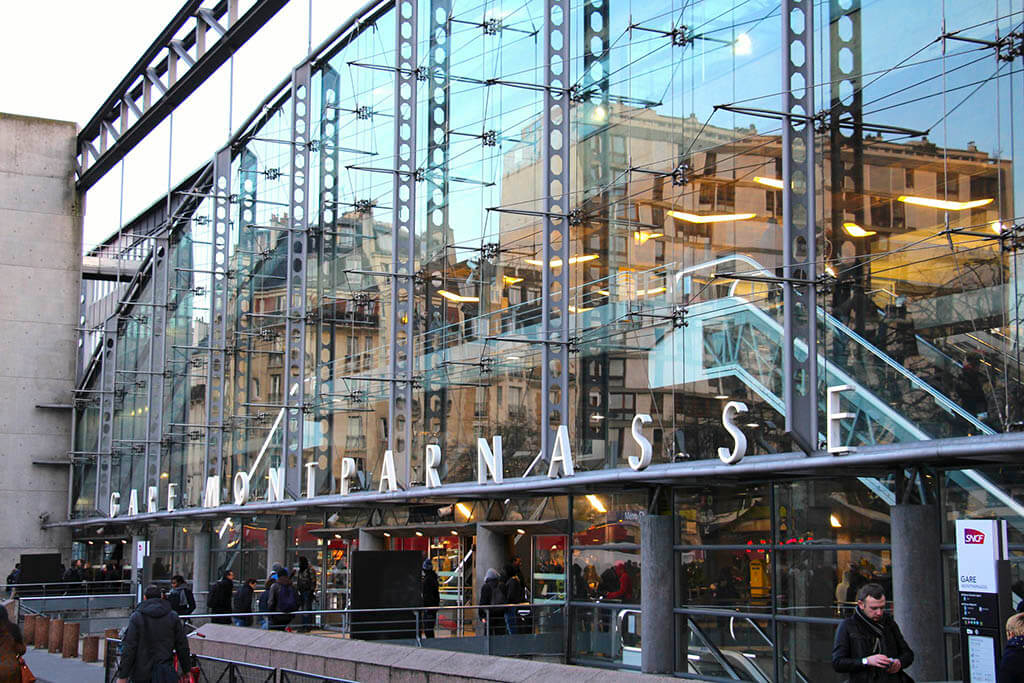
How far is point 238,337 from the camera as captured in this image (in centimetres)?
4278

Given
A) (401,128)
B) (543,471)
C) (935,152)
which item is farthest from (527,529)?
(935,152)

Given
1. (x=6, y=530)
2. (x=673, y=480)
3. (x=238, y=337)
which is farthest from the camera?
(x=6, y=530)

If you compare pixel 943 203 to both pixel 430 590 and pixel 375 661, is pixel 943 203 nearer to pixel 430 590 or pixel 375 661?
pixel 375 661

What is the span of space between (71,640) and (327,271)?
11.4m

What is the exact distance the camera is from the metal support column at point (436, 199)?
3038 cm

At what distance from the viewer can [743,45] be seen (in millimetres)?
22141

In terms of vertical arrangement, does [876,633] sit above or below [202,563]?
above

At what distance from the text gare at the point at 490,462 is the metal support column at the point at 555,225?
0.74m

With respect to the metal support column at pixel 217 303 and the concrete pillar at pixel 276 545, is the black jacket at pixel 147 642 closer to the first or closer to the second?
the concrete pillar at pixel 276 545

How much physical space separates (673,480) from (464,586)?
1065cm

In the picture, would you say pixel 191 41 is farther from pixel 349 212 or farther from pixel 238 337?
pixel 349 212

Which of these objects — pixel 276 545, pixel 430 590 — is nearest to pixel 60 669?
pixel 430 590

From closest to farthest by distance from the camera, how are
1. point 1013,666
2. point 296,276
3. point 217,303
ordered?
point 1013,666 < point 296,276 < point 217,303

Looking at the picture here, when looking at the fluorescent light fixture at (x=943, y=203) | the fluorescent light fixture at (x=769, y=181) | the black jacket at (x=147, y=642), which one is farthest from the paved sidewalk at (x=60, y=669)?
the fluorescent light fixture at (x=943, y=203)
